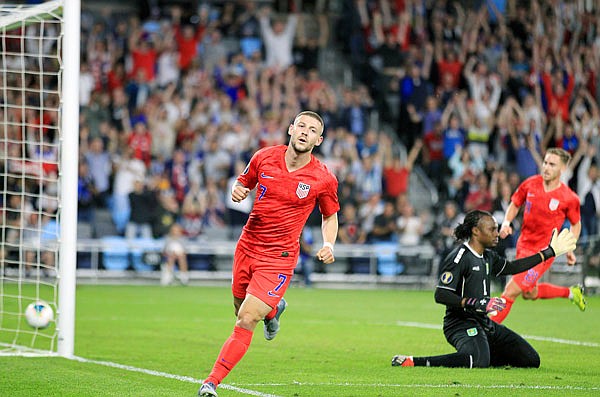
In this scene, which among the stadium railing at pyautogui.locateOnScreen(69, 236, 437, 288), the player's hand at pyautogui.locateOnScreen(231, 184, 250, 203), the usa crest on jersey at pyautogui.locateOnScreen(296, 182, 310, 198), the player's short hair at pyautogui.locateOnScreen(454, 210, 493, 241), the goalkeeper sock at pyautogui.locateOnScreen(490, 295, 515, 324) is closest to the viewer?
the player's hand at pyautogui.locateOnScreen(231, 184, 250, 203)

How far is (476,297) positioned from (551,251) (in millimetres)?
826

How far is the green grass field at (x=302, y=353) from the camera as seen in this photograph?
8.45m

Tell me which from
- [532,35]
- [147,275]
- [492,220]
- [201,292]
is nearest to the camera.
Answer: [492,220]

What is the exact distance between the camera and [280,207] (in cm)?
825

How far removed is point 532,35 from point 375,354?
58.9 ft

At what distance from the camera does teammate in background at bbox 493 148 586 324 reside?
41.9 ft

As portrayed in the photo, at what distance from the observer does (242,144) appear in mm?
24234

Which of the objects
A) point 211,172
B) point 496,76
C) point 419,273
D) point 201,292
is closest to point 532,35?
point 496,76

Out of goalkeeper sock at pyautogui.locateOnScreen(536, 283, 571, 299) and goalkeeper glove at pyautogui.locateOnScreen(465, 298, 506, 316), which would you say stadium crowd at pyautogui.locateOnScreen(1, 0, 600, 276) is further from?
goalkeeper glove at pyautogui.locateOnScreen(465, 298, 506, 316)

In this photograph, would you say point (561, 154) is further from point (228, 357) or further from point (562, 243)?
point (228, 357)

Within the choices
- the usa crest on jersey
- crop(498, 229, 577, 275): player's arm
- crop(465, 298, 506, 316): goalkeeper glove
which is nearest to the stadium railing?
crop(498, 229, 577, 275): player's arm

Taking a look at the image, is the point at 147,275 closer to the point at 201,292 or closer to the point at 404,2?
the point at 201,292

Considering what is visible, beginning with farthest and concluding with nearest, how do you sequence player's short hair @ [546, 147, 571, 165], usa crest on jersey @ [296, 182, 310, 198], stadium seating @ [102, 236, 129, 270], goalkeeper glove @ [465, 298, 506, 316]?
stadium seating @ [102, 236, 129, 270], player's short hair @ [546, 147, 571, 165], goalkeeper glove @ [465, 298, 506, 316], usa crest on jersey @ [296, 182, 310, 198]

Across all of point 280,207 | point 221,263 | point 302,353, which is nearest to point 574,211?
point 302,353
